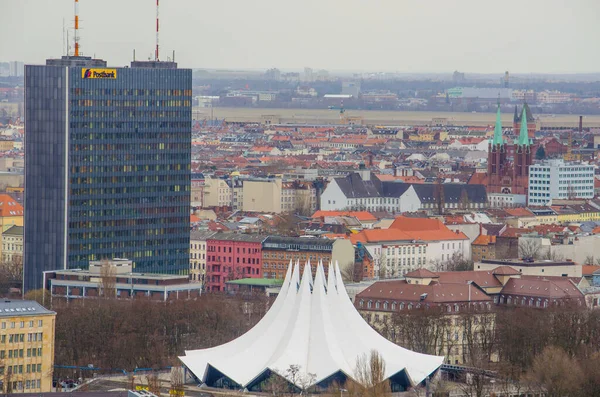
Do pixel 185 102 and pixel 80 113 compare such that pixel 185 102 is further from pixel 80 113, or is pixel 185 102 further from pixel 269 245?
pixel 269 245

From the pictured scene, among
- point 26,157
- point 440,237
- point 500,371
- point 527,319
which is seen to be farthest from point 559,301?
point 440,237

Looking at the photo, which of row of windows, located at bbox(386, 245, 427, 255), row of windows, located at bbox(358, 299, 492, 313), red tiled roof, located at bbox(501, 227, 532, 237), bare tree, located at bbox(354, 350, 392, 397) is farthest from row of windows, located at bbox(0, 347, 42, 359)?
red tiled roof, located at bbox(501, 227, 532, 237)

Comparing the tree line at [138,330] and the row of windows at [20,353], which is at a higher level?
the row of windows at [20,353]

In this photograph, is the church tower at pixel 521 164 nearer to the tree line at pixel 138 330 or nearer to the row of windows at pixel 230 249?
the row of windows at pixel 230 249

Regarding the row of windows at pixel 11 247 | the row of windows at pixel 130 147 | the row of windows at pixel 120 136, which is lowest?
the row of windows at pixel 11 247

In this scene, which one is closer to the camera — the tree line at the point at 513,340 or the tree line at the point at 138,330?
the tree line at the point at 513,340

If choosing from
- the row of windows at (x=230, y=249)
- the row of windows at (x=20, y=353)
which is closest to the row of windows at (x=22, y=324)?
the row of windows at (x=20, y=353)
